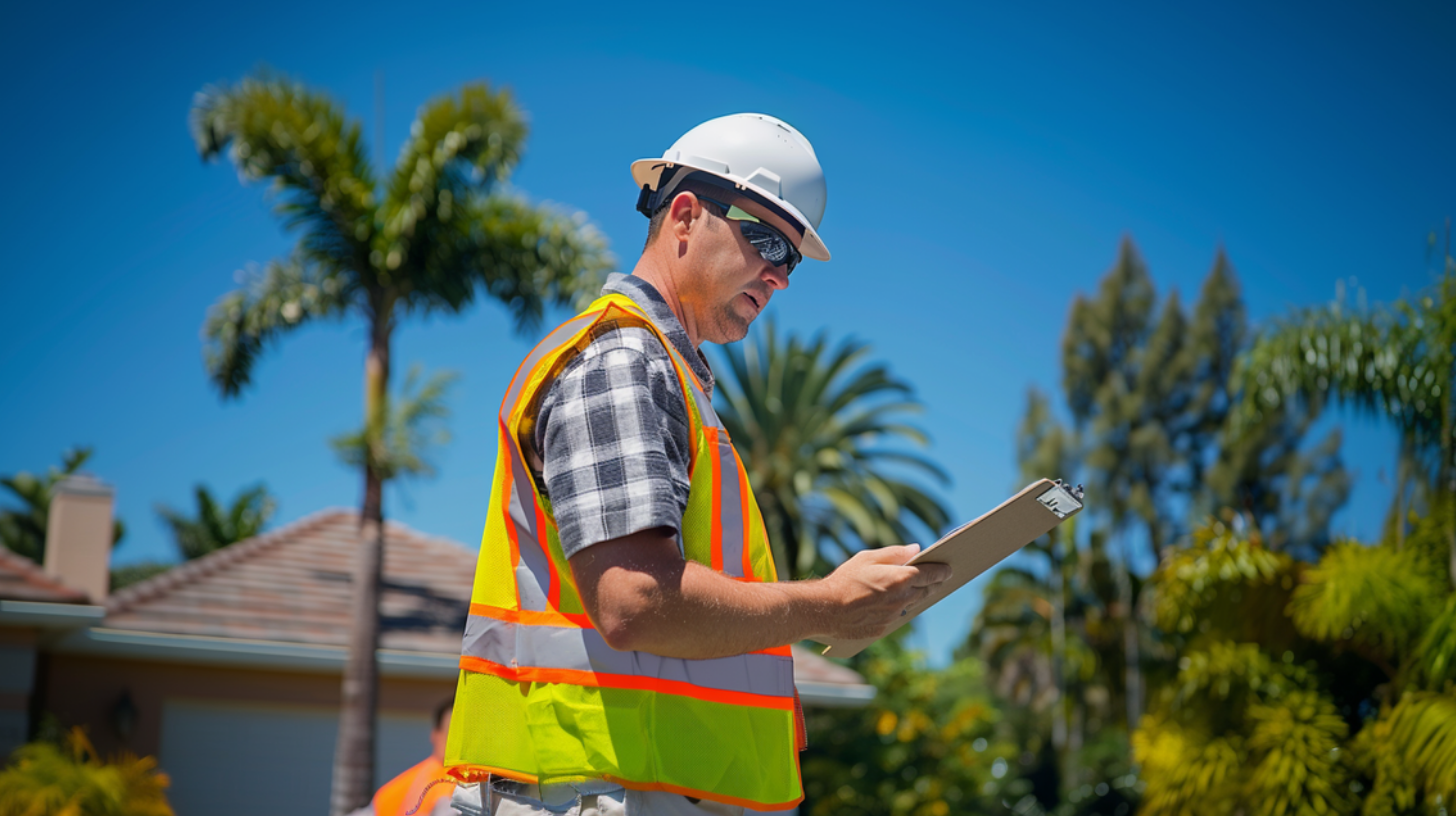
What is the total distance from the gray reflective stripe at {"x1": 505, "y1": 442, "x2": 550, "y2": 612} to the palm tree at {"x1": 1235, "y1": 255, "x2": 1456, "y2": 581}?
1030 cm

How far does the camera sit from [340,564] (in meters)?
17.8

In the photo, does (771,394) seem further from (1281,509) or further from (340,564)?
(1281,509)

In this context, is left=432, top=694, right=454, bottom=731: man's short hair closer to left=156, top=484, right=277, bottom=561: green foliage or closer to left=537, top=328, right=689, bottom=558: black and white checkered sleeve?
left=537, top=328, right=689, bottom=558: black and white checkered sleeve

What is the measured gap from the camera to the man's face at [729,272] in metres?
2.09

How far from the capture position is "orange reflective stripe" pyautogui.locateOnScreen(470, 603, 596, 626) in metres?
1.74

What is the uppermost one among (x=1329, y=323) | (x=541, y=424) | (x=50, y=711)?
(x=1329, y=323)

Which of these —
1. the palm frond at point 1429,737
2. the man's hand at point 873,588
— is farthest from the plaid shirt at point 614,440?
the palm frond at point 1429,737

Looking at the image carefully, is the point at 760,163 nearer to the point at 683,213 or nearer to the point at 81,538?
the point at 683,213

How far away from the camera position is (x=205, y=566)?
1638 cm

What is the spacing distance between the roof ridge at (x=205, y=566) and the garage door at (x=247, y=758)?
1413mm

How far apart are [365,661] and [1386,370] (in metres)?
10.7

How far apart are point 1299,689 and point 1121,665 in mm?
28843

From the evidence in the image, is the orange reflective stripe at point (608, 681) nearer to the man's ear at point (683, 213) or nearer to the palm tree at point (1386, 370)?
the man's ear at point (683, 213)

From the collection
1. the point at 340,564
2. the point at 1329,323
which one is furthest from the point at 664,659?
the point at 340,564
